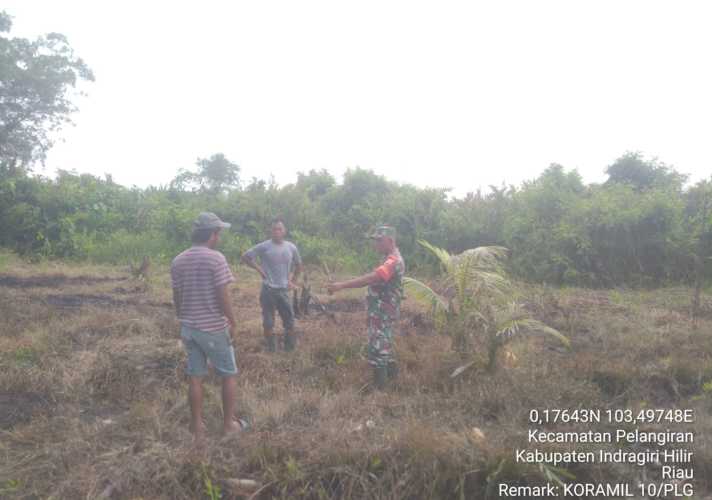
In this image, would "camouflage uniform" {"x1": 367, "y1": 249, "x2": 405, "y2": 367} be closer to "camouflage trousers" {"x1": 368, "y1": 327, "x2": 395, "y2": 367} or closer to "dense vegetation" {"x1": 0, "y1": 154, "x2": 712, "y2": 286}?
"camouflage trousers" {"x1": 368, "y1": 327, "x2": 395, "y2": 367}

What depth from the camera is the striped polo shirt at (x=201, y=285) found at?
3.50 metres

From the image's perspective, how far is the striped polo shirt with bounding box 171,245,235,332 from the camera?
3504 mm

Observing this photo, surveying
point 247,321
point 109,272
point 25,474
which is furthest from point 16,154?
point 25,474

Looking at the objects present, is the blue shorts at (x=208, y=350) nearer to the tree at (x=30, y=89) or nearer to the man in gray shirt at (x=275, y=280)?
the man in gray shirt at (x=275, y=280)

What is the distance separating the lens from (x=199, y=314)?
3.51 meters

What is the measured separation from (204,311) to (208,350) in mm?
315

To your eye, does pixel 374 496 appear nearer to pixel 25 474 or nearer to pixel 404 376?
pixel 404 376

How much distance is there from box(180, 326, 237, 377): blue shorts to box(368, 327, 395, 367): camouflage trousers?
1.48 m

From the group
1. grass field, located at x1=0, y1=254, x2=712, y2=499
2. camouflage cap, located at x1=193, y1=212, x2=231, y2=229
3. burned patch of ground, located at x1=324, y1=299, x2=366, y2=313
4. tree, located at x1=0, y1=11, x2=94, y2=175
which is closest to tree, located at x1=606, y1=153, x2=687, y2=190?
grass field, located at x1=0, y1=254, x2=712, y2=499

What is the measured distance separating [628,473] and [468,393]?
142cm

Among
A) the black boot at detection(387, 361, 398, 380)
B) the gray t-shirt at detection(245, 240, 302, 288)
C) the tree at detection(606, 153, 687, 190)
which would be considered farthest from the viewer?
the tree at detection(606, 153, 687, 190)

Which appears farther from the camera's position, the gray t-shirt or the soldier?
the gray t-shirt

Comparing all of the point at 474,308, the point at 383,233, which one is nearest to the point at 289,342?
the point at 383,233

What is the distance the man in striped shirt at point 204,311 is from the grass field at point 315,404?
1.07 ft
